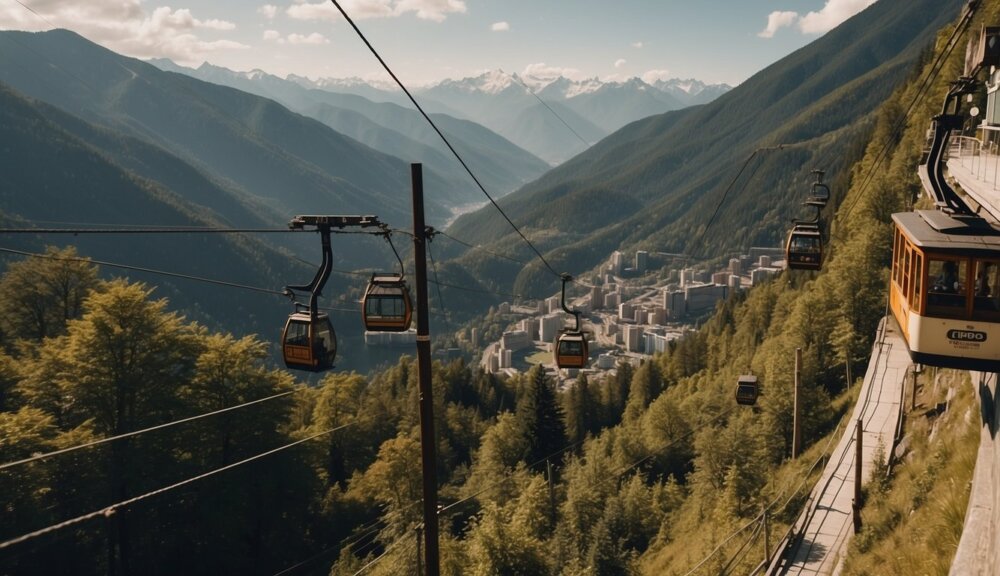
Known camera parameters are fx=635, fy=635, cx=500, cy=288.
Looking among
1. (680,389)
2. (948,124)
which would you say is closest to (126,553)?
(948,124)

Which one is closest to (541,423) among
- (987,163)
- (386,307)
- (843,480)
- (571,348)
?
(843,480)

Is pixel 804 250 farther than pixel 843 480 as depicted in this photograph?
No

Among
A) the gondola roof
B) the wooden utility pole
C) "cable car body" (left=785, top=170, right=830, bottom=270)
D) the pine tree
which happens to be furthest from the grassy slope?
the pine tree

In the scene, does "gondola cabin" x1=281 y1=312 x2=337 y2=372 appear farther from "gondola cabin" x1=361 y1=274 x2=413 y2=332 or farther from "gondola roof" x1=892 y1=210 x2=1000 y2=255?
"gondola roof" x1=892 y1=210 x2=1000 y2=255

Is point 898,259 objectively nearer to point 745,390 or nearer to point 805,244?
point 805,244

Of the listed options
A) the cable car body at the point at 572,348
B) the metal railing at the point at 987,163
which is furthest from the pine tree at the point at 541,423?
the metal railing at the point at 987,163

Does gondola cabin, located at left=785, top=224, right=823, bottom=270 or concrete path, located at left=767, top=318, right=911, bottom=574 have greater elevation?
gondola cabin, located at left=785, top=224, right=823, bottom=270
